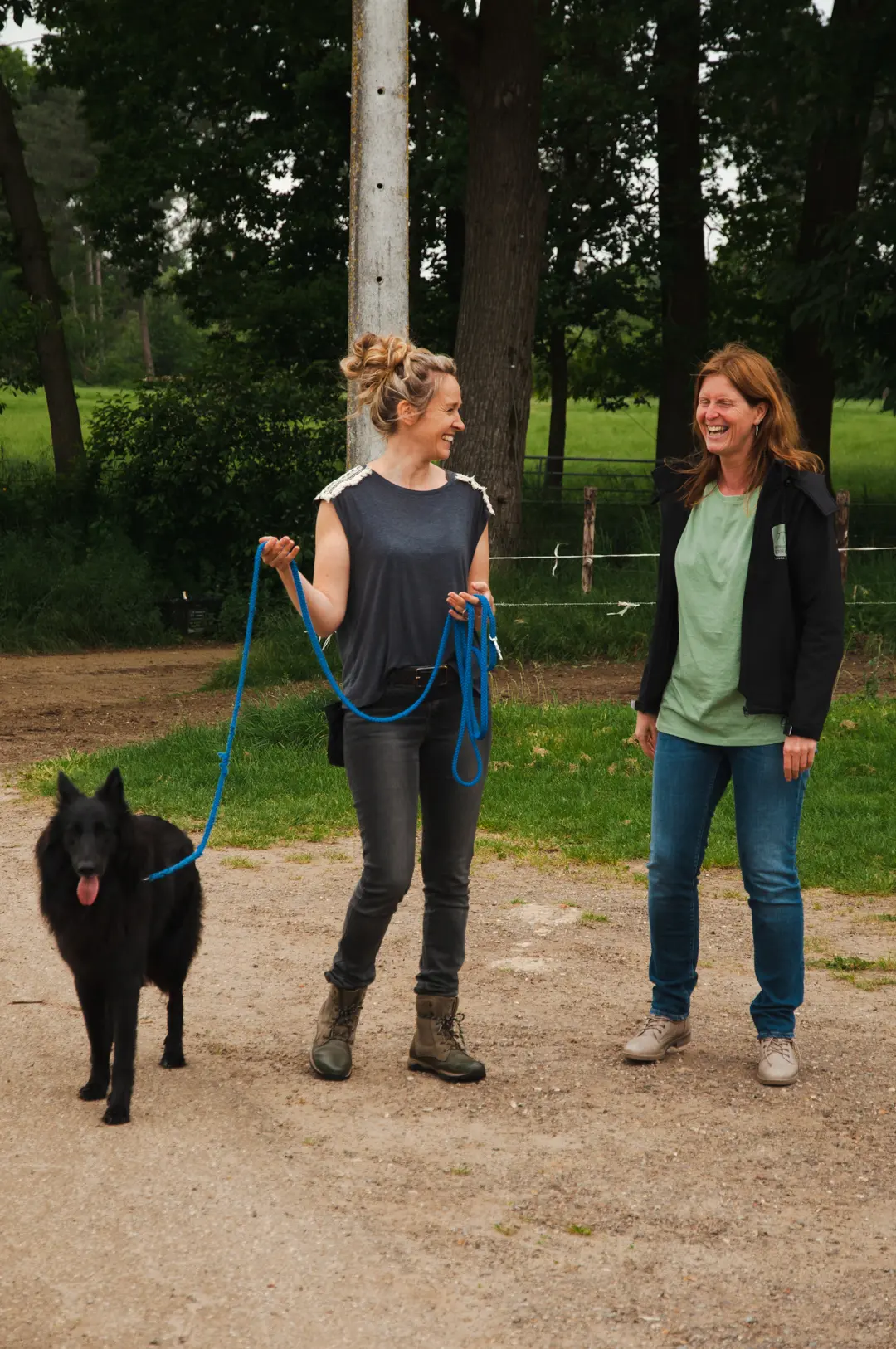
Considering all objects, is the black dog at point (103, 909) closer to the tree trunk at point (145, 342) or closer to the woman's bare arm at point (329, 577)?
the woman's bare arm at point (329, 577)

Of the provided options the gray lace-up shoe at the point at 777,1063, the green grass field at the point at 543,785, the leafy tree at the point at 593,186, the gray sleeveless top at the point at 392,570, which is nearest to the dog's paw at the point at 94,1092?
the gray sleeveless top at the point at 392,570

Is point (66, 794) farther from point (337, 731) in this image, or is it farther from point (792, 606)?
point (792, 606)

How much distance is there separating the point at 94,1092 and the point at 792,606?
252 centimetres

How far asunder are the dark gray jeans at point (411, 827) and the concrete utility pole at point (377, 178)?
4797mm

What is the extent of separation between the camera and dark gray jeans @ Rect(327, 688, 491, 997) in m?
4.48

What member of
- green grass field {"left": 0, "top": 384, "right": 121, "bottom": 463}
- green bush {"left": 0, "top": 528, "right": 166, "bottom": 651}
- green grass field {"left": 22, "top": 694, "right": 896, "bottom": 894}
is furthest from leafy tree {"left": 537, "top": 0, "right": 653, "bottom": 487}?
green grass field {"left": 22, "top": 694, "right": 896, "bottom": 894}

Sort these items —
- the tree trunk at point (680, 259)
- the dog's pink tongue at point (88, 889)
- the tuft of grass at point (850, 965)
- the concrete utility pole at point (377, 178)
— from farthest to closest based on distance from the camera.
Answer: the tree trunk at point (680, 259), the concrete utility pole at point (377, 178), the tuft of grass at point (850, 965), the dog's pink tongue at point (88, 889)

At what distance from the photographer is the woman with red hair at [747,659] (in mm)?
4527

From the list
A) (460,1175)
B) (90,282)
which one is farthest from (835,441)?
(460,1175)

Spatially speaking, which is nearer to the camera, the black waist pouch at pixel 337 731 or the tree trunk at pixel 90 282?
the black waist pouch at pixel 337 731

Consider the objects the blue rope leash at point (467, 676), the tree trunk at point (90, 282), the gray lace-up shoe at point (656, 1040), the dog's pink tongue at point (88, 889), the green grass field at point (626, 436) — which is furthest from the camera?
the tree trunk at point (90, 282)

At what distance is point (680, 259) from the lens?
79.9 ft

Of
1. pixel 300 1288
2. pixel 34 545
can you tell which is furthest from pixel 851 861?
pixel 34 545

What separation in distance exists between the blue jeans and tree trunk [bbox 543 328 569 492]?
23.3 meters
